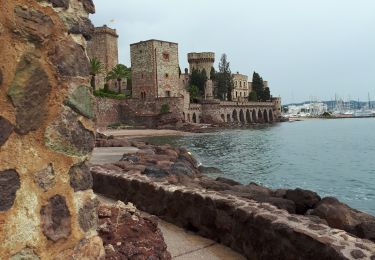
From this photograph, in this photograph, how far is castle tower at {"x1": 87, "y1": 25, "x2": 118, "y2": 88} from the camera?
6181cm

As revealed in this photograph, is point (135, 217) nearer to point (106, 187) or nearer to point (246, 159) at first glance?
point (106, 187)

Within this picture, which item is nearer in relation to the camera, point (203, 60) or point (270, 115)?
point (203, 60)

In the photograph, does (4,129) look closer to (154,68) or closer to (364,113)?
(154,68)

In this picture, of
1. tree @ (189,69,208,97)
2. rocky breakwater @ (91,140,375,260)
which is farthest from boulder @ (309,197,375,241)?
tree @ (189,69,208,97)

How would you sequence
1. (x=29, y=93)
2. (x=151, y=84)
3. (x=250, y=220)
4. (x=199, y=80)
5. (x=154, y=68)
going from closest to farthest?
(x=29, y=93)
(x=250, y=220)
(x=154, y=68)
(x=151, y=84)
(x=199, y=80)

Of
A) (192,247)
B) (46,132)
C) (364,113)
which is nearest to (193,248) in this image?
(192,247)

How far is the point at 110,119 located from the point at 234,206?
170 ft

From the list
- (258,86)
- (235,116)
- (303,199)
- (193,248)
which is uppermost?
(258,86)

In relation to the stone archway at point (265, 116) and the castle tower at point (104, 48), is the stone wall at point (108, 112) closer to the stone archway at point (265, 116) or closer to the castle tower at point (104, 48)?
the castle tower at point (104, 48)

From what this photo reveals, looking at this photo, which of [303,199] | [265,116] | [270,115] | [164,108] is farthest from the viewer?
[270,115]

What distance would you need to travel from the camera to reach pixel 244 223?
499 centimetres

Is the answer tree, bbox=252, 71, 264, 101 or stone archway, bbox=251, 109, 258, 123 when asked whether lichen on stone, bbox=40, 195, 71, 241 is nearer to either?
stone archway, bbox=251, 109, 258, 123

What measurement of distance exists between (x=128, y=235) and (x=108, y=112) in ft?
172

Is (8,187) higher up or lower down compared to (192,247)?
Result: higher up
